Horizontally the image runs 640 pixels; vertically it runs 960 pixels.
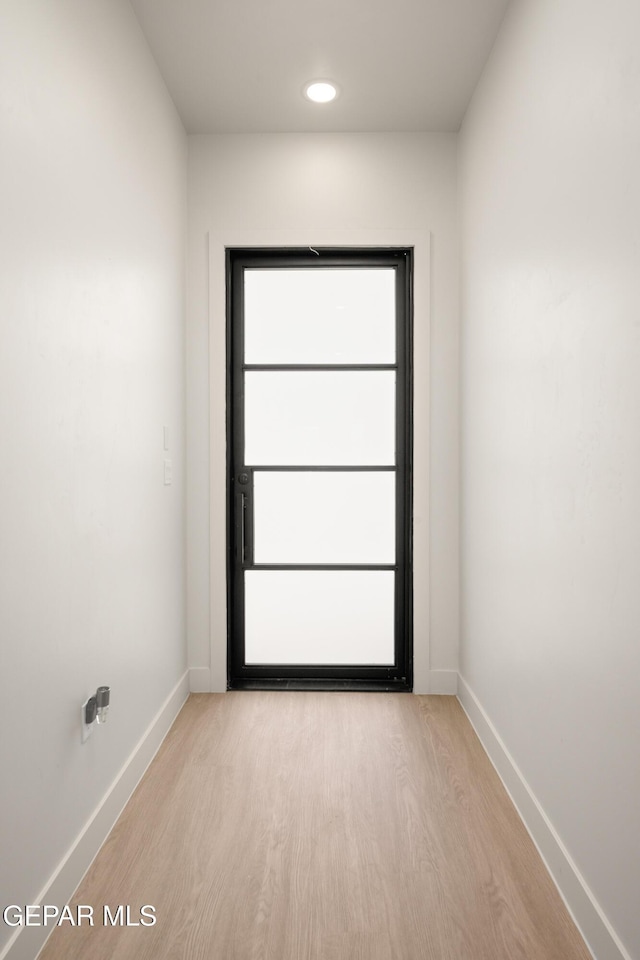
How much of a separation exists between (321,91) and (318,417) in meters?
1.43

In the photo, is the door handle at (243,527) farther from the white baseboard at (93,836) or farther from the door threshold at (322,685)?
the white baseboard at (93,836)

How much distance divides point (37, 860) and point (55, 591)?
0.60 metres

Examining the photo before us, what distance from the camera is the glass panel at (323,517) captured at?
3146mm

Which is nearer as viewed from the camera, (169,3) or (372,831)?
(372,831)

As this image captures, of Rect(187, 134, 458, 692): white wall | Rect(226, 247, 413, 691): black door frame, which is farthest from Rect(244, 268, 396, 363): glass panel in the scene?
Rect(187, 134, 458, 692): white wall

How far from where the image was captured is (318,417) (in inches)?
124

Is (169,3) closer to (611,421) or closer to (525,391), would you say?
(525,391)

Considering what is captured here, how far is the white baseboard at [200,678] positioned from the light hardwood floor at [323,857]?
1.36 ft

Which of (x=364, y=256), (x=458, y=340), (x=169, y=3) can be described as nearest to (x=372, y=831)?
(x=458, y=340)

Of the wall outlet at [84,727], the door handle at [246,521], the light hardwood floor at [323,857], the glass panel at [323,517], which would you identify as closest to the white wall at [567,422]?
the light hardwood floor at [323,857]

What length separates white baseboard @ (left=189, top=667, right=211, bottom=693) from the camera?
304 cm

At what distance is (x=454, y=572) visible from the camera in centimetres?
304
